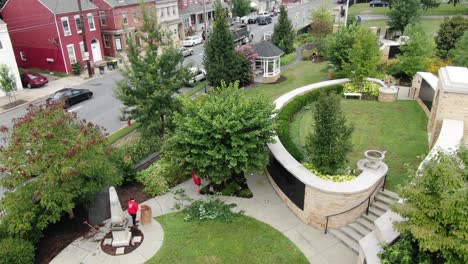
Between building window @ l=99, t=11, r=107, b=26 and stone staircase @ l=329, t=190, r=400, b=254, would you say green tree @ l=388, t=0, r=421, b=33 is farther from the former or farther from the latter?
stone staircase @ l=329, t=190, r=400, b=254

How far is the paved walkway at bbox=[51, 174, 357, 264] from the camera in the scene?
12.6 metres

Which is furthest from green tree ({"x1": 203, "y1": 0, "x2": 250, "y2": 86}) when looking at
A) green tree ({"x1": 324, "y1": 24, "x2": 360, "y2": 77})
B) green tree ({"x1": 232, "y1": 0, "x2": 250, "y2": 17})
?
green tree ({"x1": 232, "y1": 0, "x2": 250, "y2": 17})

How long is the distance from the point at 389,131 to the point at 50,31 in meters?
31.3

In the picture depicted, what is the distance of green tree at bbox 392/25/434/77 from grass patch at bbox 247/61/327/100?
6.74 metres

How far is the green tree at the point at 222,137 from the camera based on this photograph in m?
14.3

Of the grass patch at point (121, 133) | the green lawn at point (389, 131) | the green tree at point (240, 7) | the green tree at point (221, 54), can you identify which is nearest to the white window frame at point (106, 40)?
the green tree at point (221, 54)

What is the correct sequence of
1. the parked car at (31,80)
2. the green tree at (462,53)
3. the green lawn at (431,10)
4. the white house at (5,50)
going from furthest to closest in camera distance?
the green lawn at (431,10)
the parked car at (31,80)
the white house at (5,50)
the green tree at (462,53)

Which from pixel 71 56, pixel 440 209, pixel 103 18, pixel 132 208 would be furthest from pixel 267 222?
pixel 103 18

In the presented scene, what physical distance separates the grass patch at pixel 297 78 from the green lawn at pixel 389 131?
5.75 meters

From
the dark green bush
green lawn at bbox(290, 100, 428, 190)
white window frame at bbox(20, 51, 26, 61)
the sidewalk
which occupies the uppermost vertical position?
white window frame at bbox(20, 51, 26, 61)

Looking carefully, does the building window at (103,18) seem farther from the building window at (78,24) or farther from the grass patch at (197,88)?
the grass patch at (197,88)

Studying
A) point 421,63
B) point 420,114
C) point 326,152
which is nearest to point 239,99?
point 326,152

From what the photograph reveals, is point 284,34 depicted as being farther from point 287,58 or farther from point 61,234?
point 61,234

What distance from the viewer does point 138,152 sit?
61.4ft
